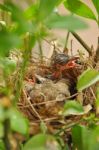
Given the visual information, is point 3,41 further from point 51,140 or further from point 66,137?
point 66,137

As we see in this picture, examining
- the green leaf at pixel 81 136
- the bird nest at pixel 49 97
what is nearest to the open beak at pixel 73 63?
the bird nest at pixel 49 97

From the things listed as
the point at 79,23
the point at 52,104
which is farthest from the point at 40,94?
the point at 79,23

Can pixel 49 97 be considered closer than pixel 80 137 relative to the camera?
No

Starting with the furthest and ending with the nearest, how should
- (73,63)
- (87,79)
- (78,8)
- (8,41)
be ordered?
(73,63)
(78,8)
(87,79)
(8,41)

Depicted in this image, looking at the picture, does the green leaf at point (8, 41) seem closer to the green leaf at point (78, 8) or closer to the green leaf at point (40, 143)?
the green leaf at point (40, 143)

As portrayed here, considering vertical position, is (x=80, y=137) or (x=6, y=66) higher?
(x=6, y=66)

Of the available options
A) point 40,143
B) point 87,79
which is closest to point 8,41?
point 40,143

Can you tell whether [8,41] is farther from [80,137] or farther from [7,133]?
[80,137]
